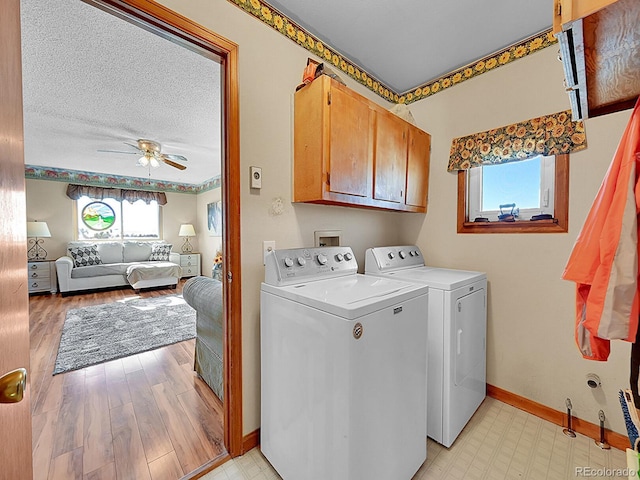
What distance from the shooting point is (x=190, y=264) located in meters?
6.67

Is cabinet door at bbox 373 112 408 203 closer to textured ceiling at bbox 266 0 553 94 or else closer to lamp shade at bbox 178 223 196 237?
textured ceiling at bbox 266 0 553 94

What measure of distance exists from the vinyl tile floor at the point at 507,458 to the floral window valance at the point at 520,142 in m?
1.73

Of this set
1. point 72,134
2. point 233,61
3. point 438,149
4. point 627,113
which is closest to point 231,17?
point 233,61

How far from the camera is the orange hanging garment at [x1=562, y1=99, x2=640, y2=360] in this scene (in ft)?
2.16

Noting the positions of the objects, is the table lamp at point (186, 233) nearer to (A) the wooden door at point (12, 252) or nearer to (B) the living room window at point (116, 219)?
(B) the living room window at point (116, 219)

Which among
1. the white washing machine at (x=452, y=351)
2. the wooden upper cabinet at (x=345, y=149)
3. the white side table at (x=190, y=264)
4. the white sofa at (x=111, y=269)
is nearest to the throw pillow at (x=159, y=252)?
the white sofa at (x=111, y=269)

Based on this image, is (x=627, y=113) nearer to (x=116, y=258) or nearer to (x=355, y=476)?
(x=355, y=476)

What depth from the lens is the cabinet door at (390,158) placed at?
5.88ft

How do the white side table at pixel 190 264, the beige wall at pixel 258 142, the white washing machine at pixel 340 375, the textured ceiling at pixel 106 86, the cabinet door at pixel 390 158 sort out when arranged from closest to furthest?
the white washing machine at pixel 340 375
the beige wall at pixel 258 142
the textured ceiling at pixel 106 86
the cabinet door at pixel 390 158
the white side table at pixel 190 264

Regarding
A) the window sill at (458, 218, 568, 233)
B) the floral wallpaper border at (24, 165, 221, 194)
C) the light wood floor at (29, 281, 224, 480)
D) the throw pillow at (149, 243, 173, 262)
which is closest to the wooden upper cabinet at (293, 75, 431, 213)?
the window sill at (458, 218, 568, 233)

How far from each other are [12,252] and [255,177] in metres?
1.05

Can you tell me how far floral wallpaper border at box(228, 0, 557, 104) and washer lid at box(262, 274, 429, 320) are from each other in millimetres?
1527

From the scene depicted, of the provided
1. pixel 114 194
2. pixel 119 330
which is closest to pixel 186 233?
pixel 114 194

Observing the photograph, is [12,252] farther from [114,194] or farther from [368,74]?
[114,194]
